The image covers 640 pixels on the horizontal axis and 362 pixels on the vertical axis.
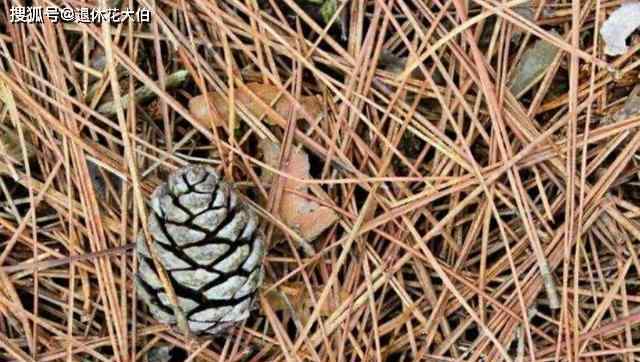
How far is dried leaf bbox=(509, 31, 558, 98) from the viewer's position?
140 cm

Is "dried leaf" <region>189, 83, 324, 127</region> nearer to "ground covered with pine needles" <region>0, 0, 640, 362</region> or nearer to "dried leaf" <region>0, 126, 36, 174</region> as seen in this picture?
"ground covered with pine needles" <region>0, 0, 640, 362</region>

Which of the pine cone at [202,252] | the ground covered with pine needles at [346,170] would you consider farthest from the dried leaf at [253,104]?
the pine cone at [202,252]

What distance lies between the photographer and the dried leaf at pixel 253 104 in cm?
141

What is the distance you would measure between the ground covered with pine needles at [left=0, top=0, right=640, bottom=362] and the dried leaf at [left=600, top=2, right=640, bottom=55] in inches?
0.7

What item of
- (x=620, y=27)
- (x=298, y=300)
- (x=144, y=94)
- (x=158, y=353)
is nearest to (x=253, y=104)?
(x=144, y=94)

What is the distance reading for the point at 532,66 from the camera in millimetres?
1404

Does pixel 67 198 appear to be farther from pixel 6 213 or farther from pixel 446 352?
pixel 446 352

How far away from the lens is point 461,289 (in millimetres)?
1420

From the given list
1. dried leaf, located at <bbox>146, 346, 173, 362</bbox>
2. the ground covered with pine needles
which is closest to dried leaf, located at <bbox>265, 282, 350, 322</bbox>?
the ground covered with pine needles

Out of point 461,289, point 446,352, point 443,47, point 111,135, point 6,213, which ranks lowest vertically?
point 446,352

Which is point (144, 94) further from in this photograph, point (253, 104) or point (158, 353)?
point (158, 353)

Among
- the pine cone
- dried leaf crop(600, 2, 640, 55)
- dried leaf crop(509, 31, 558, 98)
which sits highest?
dried leaf crop(600, 2, 640, 55)

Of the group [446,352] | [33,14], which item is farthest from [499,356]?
[33,14]

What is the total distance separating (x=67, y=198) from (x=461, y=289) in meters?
0.73
